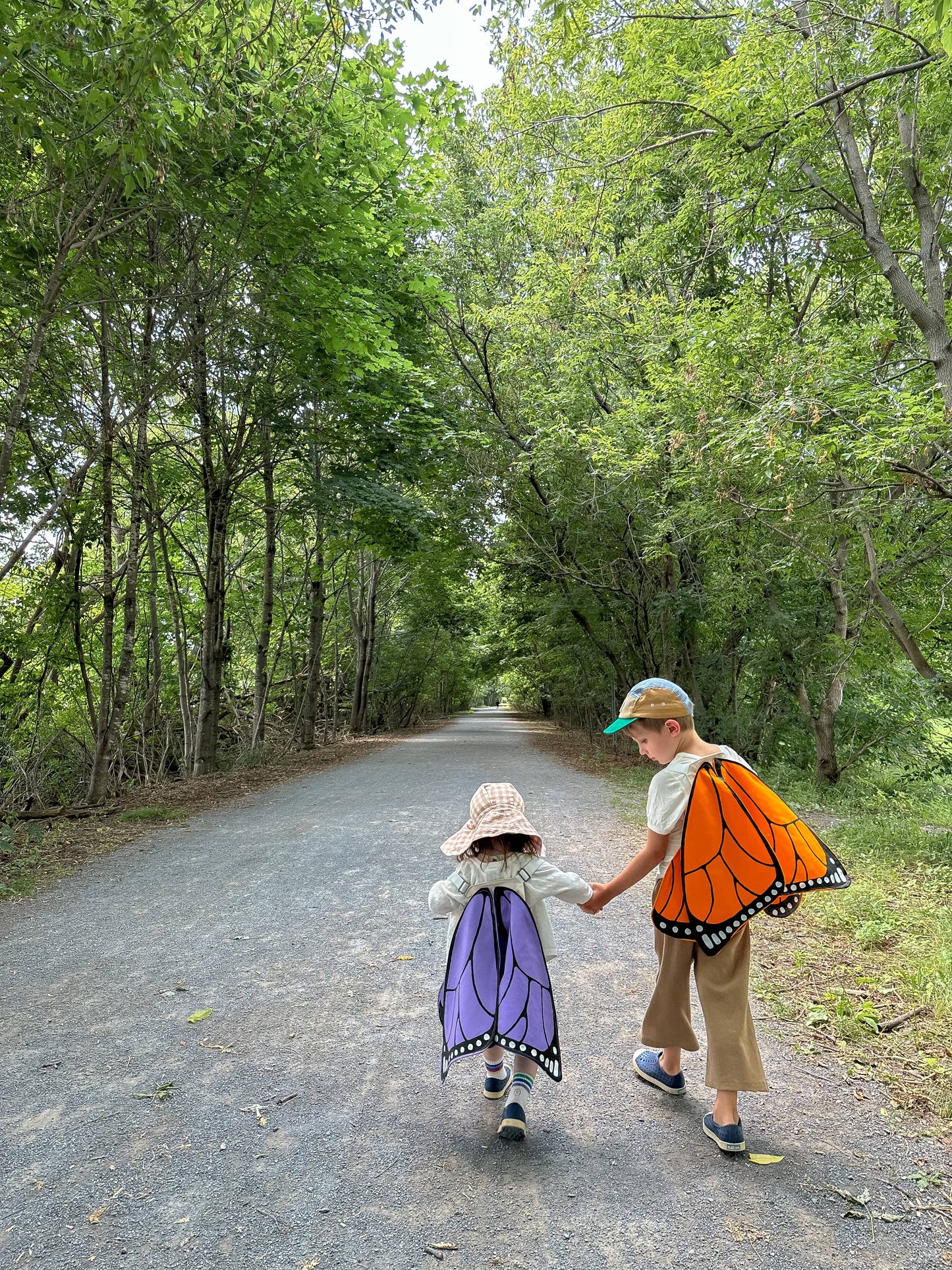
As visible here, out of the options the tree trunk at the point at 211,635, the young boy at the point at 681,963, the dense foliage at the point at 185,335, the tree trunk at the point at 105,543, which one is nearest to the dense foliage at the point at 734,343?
the dense foliage at the point at 185,335

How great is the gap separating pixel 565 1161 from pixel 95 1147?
1.71 metres

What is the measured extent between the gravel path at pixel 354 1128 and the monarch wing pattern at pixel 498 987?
1.26 feet

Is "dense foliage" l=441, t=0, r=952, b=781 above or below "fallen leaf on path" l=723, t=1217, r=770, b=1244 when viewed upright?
above

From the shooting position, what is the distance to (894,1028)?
346 centimetres

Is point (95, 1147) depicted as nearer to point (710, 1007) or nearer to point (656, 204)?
point (710, 1007)

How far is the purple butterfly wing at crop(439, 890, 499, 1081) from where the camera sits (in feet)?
8.20

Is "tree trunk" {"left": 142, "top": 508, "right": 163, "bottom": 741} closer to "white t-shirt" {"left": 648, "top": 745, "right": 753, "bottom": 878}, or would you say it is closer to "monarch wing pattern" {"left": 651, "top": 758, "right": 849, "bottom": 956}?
"white t-shirt" {"left": 648, "top": 745, "right": 753, "bottom": 878}

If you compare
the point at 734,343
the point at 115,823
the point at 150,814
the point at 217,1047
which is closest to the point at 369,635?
the point at 150,814

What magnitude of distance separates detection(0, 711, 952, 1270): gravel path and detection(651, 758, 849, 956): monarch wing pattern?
83 cm

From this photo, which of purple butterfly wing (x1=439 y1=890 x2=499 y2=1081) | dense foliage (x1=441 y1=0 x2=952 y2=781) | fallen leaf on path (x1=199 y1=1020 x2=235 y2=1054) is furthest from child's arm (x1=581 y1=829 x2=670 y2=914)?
dense foliage (x1=441 y1=0 x2=952 y2=781)

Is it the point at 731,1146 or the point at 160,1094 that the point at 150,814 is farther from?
the point at 731,1146

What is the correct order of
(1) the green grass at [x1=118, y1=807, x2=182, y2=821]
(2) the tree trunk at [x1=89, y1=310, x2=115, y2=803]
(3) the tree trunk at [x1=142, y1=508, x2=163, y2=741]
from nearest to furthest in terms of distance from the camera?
(2) the tree trunk at [x1=89, y1=310, x2=115, y2=803] < (1) the green grass at [x1=118, y1=807, x2=182, y2=821] < (3) the tree trunk at [x1=142, y1=508, x2=163, y2=741]

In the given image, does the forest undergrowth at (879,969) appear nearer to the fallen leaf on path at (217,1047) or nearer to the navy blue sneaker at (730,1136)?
the navy blue sneaker at (730,1136)

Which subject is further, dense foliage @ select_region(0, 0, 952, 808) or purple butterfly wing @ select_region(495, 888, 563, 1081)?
dense foliage @ select_region(0, 0, 952, 808)
